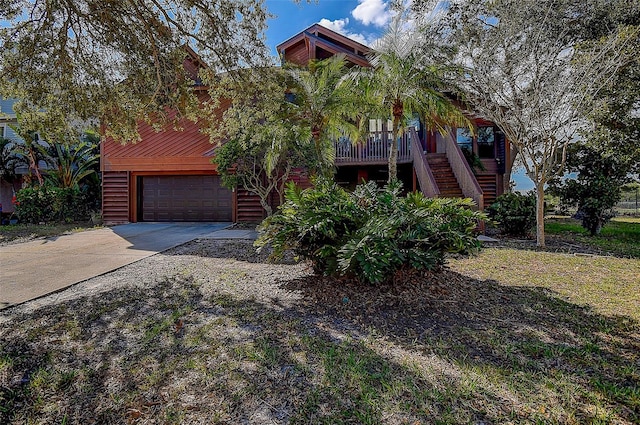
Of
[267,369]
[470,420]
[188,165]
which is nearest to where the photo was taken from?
[470,420]

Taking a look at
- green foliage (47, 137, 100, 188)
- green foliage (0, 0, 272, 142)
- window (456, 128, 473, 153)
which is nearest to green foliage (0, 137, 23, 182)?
green foliage (47, 137, 100, 188)

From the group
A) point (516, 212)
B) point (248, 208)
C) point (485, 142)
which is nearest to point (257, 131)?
point (248, 208)

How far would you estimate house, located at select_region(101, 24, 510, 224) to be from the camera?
492 inches

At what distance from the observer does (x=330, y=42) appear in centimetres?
1354

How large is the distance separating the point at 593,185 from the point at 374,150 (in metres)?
6.40

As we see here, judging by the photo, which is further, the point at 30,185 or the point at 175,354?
the point at 30,185

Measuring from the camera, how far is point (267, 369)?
8.13 ft

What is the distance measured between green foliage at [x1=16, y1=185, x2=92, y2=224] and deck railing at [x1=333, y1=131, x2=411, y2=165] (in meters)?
10.4

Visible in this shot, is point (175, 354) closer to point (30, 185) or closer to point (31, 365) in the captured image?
point (31, 365)

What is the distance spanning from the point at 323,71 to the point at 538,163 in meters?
5.39

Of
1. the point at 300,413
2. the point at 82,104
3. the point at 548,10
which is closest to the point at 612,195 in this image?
the point at 548,10

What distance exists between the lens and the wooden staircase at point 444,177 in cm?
1026

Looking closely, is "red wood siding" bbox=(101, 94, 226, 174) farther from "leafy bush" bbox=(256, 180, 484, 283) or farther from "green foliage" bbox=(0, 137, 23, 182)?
"leafy bush" bbox=(256, 180, 484, 283)

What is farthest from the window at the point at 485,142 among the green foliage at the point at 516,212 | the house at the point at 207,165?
the green foliage at the point at 516,212
